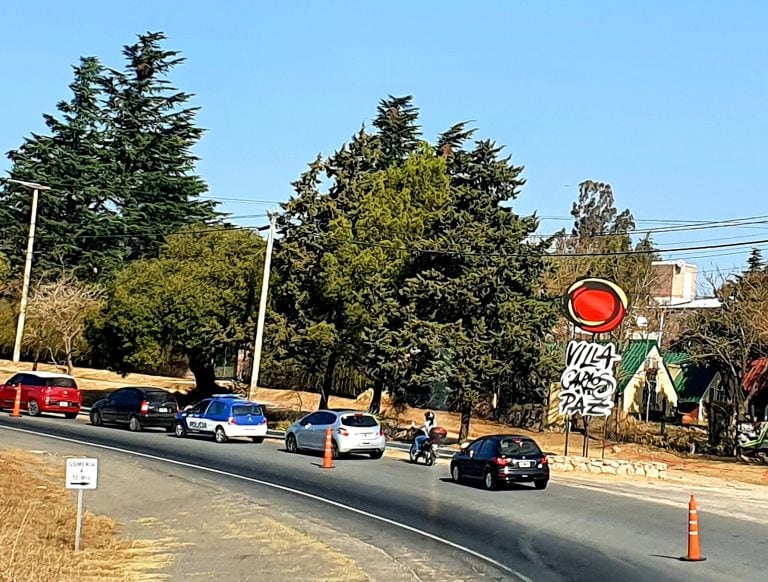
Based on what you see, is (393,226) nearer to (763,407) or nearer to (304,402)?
(304,402)

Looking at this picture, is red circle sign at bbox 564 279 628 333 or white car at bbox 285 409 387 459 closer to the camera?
white car at bbox 285 409 387 459

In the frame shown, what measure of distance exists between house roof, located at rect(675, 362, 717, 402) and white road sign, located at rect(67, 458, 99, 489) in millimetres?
54509

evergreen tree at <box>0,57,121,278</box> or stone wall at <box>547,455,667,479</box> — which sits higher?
evergreen tree at <box>0,57,121,278</box>

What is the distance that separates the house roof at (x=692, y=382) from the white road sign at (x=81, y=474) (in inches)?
2146

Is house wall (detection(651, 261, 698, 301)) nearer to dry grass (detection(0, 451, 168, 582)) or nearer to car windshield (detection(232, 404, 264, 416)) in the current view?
car windshield (detection(232, 404, 264, 416))

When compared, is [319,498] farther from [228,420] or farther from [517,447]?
[228,420]

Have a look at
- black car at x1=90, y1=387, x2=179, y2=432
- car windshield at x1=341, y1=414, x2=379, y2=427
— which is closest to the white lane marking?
black car at x1=90, y1=387, x2=179, y2=432

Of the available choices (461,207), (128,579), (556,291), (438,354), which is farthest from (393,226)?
(128,579)

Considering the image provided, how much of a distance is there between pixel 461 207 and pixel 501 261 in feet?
12.6

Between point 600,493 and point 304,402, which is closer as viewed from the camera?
point 600,493

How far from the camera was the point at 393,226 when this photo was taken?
4953 centimetres

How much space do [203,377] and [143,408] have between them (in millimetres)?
17956

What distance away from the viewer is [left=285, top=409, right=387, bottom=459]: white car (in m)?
32.8

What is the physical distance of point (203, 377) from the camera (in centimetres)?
5841
